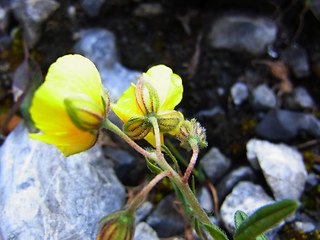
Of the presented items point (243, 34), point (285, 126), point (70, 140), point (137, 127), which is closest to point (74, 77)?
point (70, 140)

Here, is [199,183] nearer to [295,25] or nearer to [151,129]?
[151,129]

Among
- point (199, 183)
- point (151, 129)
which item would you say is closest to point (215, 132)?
point (199, 183)

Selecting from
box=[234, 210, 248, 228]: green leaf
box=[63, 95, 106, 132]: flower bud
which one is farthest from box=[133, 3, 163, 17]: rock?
box=[234, 210, 248, 228]: green leaf

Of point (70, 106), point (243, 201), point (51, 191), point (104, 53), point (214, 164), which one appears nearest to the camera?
point (70, 106)

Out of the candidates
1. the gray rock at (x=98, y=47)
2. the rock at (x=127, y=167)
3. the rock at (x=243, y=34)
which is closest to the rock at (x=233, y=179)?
the rock at (x=127, y=167)

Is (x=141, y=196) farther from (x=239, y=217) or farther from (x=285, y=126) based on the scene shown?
(x=285, y=126)
